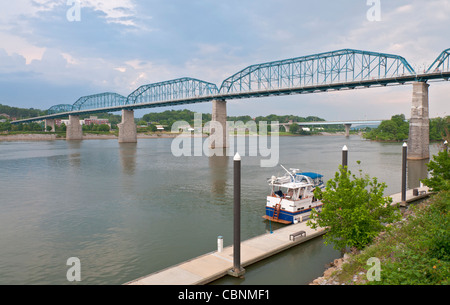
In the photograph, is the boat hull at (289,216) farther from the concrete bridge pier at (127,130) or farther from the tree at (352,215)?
the concrete bridge pier at (127,130)

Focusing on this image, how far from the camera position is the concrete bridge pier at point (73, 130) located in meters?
144

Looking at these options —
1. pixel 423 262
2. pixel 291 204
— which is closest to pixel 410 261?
pixel 423 262

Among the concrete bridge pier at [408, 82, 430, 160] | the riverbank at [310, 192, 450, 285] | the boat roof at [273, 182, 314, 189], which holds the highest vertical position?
the concrete bridge pier at [408, 82, 430, 160]

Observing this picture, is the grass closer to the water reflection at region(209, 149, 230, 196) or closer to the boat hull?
the boat hull

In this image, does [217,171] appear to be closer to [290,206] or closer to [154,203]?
[154,203]

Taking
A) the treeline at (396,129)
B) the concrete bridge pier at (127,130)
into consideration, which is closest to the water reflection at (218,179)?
the concrete bridge pier at (127,130)

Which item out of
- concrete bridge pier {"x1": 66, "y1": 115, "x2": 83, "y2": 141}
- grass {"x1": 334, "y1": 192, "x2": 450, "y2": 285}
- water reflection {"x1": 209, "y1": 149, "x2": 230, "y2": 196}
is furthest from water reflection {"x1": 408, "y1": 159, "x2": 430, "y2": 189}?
concrete bridge pier {"x1": 66, "y1": 115, "x2": 83, "y2": 141}

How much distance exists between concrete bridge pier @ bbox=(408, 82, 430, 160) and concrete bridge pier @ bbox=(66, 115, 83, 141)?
448 ft

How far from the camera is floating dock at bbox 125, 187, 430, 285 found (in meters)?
11.2

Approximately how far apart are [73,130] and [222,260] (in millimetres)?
150646

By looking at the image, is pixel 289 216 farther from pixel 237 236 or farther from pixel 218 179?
pixel 218 179

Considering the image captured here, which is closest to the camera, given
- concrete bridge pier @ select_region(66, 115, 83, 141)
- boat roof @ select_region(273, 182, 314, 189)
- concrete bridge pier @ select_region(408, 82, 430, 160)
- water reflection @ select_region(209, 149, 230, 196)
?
boat roof @ select_region(273, 182, 314, 189)

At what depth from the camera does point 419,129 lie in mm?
53812

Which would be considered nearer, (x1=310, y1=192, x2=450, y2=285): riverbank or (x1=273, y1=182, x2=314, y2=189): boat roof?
(x1=310, y1=192, x2=450, y2=285): riverbank
